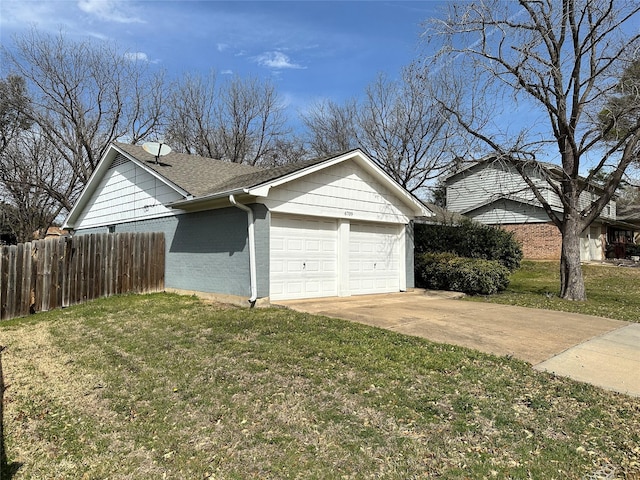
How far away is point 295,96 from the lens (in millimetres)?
25250

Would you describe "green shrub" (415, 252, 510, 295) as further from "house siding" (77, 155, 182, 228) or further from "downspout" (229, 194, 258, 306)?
"house siding" (77, 155, 182, 228)

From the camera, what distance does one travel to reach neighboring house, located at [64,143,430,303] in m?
9.34

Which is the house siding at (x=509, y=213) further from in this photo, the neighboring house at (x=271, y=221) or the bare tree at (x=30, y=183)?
the bare tree at (x=30, y=183)

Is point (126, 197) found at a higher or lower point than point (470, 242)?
higher

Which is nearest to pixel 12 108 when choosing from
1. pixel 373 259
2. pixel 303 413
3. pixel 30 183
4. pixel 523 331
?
pixel 30 183

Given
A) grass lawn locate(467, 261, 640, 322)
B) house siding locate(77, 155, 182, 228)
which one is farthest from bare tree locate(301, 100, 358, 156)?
house siding locate(77, 155, 182, 228)

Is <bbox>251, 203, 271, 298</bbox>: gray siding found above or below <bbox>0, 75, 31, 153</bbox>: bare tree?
below

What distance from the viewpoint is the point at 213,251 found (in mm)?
10195

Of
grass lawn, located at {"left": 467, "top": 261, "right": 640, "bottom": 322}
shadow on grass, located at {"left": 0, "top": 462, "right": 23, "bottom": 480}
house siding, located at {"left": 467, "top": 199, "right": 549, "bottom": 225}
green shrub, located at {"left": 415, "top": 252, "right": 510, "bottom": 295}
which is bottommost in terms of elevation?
shadow on grass, located at {"left": 0, "top": 462, "right": 23, "bottom": 480}

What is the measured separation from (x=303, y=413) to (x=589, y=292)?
14001 mm

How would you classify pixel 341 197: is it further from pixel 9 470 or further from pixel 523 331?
pixel 9 470

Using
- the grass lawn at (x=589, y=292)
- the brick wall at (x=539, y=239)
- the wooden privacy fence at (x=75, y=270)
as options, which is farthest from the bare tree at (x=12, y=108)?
the brick wall at (x=539, y=239)

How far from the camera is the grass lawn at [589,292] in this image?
386 inches

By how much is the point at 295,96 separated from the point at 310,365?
22837 millimetres
